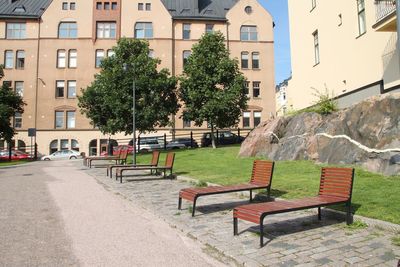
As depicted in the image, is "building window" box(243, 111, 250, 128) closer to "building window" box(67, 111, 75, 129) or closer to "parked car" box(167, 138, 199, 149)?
"parked car" box(167, 138, 199, 149)

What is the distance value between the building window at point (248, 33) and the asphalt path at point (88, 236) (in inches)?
1773

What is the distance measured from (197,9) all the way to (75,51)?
54.9 ft

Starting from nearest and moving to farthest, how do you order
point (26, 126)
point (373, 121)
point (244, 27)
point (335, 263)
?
1. point (335, 263)
2. point (373, 121)
3. point (26, 126)
4. point (244, 27)

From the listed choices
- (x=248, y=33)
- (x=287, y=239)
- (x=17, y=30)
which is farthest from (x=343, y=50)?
(x=17, y=30)

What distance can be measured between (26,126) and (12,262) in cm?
4675

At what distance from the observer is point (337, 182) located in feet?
23.2

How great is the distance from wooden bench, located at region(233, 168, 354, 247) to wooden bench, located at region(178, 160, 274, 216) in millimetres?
1570

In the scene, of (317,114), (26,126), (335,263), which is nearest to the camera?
(335,263)

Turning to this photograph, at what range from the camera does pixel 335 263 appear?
4762 millimetres

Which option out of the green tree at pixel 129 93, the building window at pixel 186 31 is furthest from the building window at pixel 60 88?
the green tree at pixel 129 93

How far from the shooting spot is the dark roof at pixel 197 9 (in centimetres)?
5197

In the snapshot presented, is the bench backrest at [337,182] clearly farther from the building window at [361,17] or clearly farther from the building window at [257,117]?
the building window at [257,117]

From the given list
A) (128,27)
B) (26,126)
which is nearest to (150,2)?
(128,27)

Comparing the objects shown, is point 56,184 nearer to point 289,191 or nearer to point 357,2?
point 289,191
